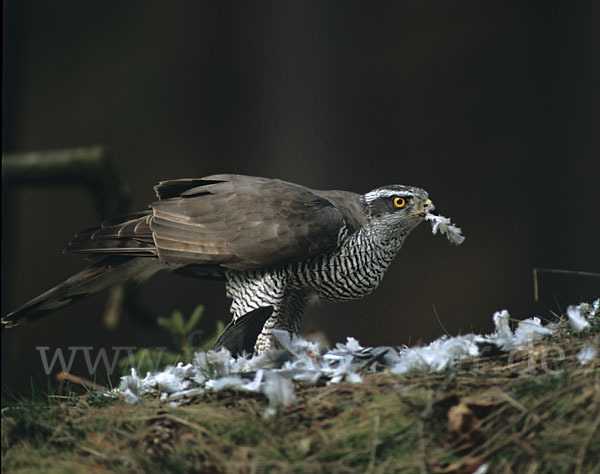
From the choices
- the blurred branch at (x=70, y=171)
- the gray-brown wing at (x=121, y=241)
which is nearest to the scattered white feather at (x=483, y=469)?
the gray-brown wing at (x=121, y=241)

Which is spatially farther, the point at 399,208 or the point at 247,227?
the point at 399,208

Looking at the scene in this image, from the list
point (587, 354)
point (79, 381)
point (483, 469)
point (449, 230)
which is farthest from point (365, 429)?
point (449, 230)

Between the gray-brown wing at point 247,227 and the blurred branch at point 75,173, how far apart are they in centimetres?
83

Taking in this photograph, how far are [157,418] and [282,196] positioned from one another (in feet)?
3.87

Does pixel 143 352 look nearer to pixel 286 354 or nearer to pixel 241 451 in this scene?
pixel 286 354

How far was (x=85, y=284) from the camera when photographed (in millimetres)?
2633

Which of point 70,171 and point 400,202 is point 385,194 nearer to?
point 400,202

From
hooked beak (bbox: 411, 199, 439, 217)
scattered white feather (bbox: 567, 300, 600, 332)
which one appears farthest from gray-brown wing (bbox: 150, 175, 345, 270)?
scattered white feather (bbox: 567, 300, 600, 332)

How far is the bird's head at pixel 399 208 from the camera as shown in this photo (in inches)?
104

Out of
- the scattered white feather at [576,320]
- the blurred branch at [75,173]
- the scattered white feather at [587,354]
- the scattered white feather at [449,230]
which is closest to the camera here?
the scattered white feather at [587,354]

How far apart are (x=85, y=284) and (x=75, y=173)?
926 mm

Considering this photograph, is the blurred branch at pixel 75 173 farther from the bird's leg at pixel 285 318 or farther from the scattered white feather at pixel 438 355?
the scattered white feather at pixel 438 355

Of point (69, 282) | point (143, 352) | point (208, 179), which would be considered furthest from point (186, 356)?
point (208, 179)

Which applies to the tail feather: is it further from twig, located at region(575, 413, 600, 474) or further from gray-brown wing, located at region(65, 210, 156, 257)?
twig, located at region(575, 413, 600, 474)
